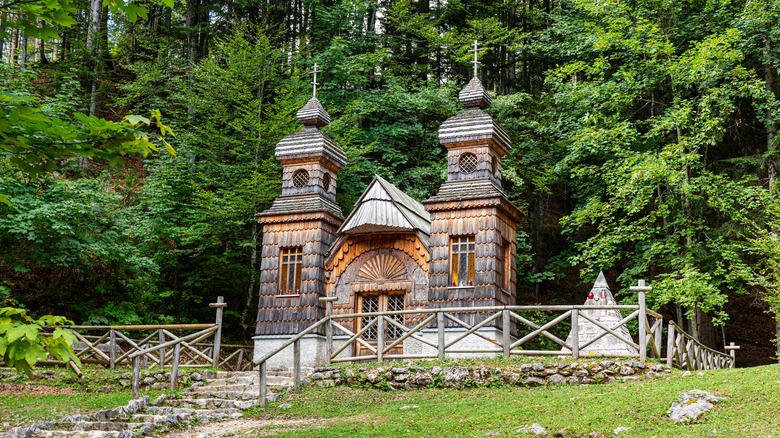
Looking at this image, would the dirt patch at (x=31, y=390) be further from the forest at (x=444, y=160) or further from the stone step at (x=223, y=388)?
the forest at (x=444, y=160)

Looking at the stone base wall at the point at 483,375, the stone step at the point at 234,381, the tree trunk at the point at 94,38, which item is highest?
the tree trunk at the point at 94,38

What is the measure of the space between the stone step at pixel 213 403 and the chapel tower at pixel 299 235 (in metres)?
4.82

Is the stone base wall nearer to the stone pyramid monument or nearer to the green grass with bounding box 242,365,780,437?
the green grass with bounding box 242,365,780,437

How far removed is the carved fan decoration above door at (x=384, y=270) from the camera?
18.6m

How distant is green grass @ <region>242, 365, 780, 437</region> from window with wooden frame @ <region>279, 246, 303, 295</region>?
544 cm

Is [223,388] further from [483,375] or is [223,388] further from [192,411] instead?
[483,375]

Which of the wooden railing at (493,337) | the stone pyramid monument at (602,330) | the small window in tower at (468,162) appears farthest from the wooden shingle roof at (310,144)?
the stone pyramid monument at (602,330)

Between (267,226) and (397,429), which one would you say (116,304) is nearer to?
(267,226)

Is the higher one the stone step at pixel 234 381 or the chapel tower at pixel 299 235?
the chapel tower at pixel 299 235

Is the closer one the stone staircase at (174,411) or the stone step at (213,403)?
the stone staircase at (174,411)

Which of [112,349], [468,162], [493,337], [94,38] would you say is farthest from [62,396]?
[94,38]

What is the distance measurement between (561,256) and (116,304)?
569 inches

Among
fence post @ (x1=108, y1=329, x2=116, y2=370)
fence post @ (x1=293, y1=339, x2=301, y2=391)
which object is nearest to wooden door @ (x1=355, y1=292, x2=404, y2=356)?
fence post @ (x1=293, y1=339, x2=301, y2=391)

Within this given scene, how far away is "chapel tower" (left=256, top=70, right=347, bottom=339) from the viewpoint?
18844 mm
